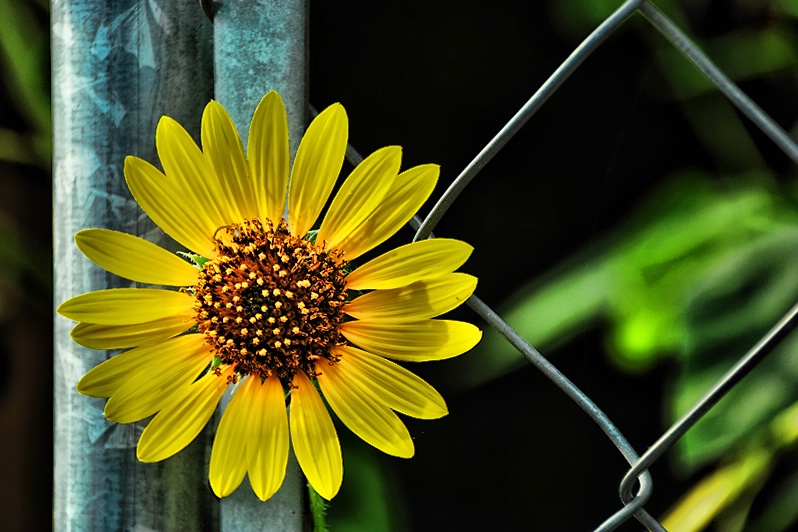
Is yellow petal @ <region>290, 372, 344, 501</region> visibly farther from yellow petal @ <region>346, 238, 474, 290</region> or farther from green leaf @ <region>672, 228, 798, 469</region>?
green leaf @ <region>672, 228, 798, 469</region>

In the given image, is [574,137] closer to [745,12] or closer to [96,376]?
[745,12]

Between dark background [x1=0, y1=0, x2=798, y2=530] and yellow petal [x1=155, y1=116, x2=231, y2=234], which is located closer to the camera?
yellow petal [x1=155, y1=116, x2=231, y2=234]

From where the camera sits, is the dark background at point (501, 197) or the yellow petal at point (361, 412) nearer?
the yellow petal at point (361, 412)

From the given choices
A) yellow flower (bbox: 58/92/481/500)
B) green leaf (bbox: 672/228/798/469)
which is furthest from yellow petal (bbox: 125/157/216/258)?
green leaf (bbox: 672/228/798/469)

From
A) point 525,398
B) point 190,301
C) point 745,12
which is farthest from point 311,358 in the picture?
point 745,12

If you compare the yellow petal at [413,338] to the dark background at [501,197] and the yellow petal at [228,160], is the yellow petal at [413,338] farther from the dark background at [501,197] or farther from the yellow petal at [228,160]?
the dark background at [501,197]

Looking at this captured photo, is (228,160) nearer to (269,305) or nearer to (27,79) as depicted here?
(269,305)

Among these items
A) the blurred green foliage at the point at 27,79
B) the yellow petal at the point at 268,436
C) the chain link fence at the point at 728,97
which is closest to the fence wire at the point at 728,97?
the chain link fence at the point at 728,97
